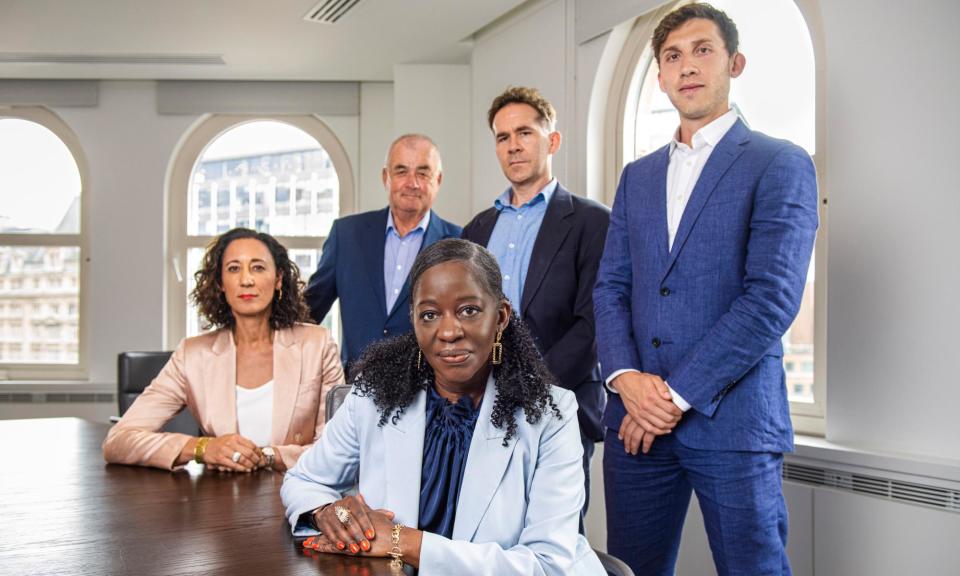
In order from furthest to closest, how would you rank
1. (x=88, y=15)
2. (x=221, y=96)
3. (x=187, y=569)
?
(x=221, y=96)
(x=88, y=15)
(x=187, y=569)

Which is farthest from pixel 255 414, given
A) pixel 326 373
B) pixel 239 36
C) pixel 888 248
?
pixel 239 36

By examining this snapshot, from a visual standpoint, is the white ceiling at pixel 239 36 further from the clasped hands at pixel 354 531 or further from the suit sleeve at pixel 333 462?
the clasped hands at pixel 354 531

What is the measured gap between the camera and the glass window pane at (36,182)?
6.96 metres

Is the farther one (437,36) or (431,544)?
(437,36)

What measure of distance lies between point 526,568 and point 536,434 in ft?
0.95

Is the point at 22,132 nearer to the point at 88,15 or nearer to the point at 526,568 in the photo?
the point at 88,15

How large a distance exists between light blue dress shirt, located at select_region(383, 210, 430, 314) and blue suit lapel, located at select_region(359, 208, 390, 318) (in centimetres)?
2

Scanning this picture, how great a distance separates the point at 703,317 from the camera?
2.16m

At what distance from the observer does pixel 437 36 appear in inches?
213

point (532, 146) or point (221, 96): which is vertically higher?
point (221, 96)

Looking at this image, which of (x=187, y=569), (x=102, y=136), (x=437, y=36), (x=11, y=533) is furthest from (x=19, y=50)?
(x=187, y=569)

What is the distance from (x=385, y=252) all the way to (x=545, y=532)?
2.02 m

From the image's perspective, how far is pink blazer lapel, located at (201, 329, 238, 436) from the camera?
259 centimetres

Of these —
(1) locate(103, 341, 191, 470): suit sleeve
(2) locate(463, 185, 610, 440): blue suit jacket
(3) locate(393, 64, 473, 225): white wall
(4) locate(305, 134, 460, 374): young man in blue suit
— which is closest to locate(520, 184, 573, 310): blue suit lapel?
(2) locate(463, 185, 610, 440): blue suit jacket
